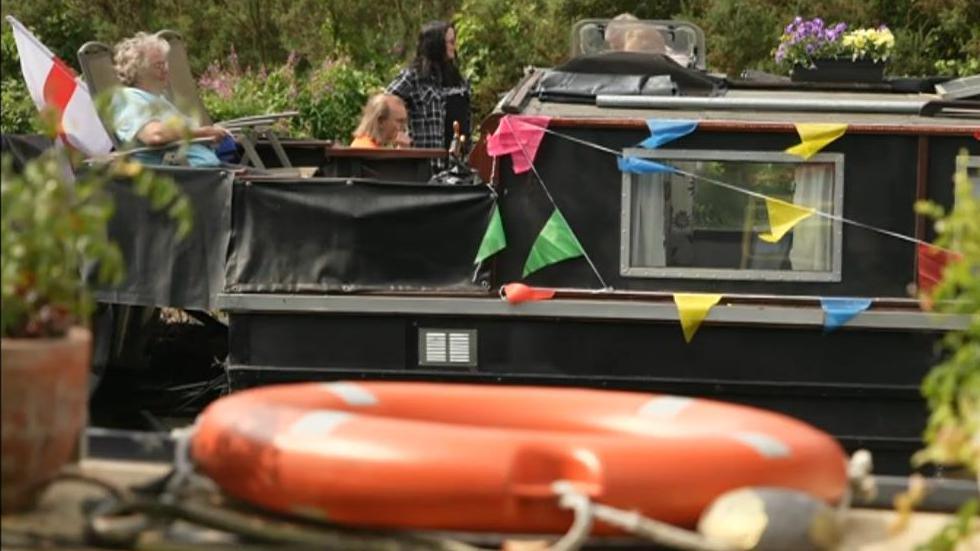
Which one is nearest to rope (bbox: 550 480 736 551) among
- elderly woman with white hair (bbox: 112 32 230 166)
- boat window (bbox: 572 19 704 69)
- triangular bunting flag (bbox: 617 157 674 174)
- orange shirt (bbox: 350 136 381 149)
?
triangular bunting flag (bbox: 617 157 674 174)

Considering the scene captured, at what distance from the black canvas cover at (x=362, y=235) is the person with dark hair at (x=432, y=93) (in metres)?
2.06

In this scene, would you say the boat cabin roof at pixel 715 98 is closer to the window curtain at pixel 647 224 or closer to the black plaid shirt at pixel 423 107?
the window curtain at pixel 647 224

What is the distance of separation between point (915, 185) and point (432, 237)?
6.71ft

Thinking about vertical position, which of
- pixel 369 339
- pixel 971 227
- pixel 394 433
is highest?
pixel 971 227

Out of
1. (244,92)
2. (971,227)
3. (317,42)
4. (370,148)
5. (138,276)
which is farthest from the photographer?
(317,42)

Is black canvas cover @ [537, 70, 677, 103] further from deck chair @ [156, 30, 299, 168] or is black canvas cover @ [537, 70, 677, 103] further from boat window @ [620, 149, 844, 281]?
deck chair @ [156, 30, 299, 168]

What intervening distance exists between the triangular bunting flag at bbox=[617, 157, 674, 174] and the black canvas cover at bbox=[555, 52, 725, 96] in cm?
75

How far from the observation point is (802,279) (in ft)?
27.4

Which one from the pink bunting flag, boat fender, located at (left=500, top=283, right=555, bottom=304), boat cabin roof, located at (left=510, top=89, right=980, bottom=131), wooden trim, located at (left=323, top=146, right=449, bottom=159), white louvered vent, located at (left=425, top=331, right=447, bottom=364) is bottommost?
white louvered vent, located at (left=425, top=331, right=447, bottom=364)

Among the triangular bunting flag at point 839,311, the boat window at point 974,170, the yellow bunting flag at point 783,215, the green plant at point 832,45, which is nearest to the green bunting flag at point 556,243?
the yellow bunting flag at point 783,215

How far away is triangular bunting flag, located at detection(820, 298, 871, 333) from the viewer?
27.0 feet

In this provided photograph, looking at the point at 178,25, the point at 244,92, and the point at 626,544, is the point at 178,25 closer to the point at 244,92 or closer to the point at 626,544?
the point at 244,92

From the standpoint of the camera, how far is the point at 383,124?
9.91m

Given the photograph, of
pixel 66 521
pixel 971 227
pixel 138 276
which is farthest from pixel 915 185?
pixel 66 521
